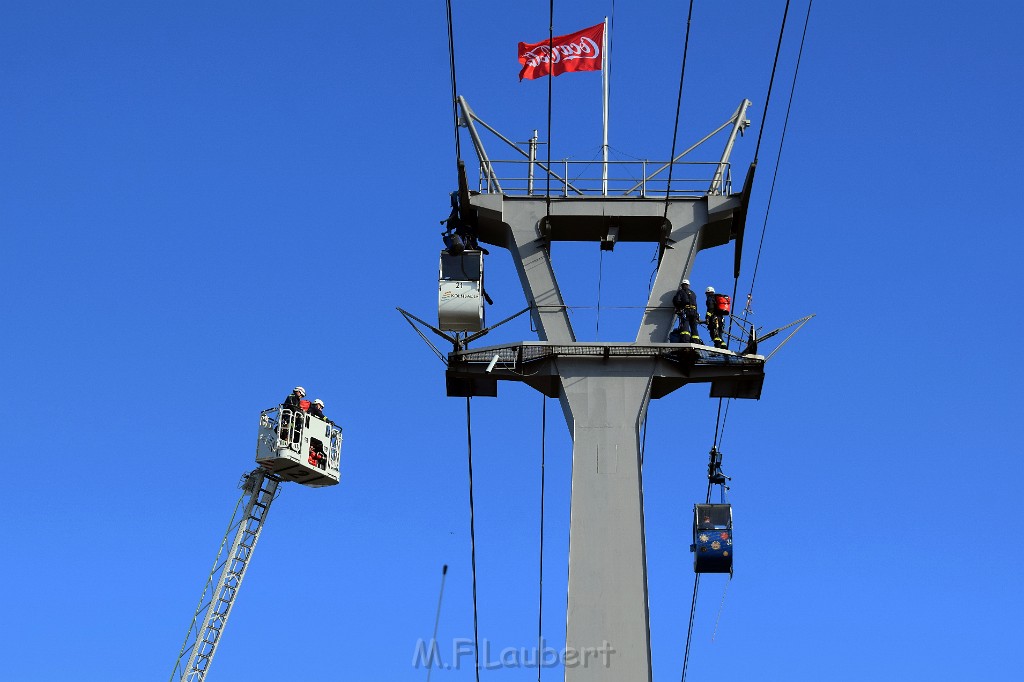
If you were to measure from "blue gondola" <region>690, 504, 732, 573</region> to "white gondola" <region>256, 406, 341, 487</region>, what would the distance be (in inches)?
1300

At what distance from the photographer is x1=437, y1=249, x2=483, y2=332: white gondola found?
1107 inches

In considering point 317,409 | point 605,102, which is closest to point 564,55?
point 605,102

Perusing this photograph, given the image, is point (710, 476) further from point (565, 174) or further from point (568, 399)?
point (565, 174)

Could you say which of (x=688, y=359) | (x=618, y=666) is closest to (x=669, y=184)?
(x=688, y=359)

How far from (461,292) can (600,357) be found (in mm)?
3094

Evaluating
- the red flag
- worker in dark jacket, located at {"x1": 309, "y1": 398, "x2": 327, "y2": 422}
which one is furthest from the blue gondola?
worker in dark jacket, located at {"x1": 309, "y1": 398, "x2": 327, "y2": 422}

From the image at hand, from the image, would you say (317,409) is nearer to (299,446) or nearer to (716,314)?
(299,446)

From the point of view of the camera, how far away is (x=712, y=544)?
27812 millimetres

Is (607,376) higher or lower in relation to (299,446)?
lower

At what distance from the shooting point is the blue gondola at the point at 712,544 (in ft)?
91.2

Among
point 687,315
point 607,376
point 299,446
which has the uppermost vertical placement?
point 299,446

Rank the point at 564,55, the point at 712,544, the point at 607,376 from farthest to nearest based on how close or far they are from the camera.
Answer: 1. the point at 564,55
2. the point at 712,544
3. the point at 607,376

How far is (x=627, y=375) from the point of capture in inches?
1088

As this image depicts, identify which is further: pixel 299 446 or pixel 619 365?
pixel 299 446
